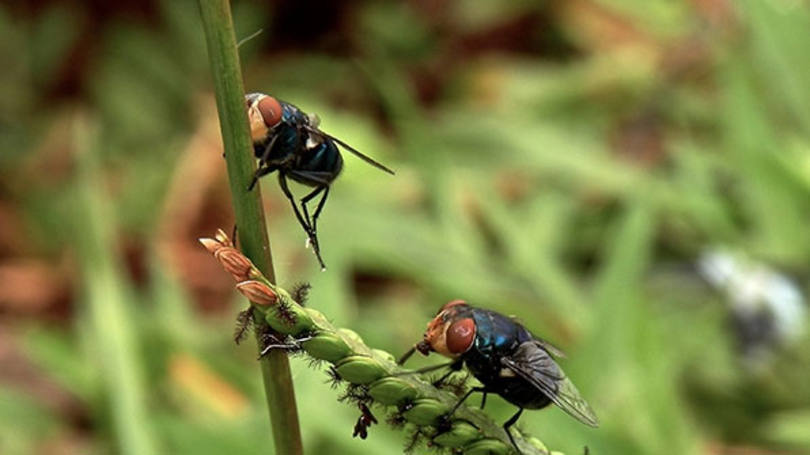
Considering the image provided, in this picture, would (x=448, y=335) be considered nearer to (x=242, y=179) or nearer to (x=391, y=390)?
(x=391, y=390)

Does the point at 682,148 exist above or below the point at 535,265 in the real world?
above

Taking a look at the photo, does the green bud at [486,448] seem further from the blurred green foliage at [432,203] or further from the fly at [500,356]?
the blurred green foliage at [432,203]

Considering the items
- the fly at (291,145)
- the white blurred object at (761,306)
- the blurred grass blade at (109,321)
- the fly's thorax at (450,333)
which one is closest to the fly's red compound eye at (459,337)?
the fly's thorax at (450,333)

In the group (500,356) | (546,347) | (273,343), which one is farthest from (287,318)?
(546,347)

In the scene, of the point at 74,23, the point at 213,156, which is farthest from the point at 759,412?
the point at 74,23

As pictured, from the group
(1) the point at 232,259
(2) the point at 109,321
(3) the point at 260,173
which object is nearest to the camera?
(1) the point at 232,259

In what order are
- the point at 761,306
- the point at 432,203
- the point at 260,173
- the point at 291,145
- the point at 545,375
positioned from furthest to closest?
the point at 432,203, the point at 761,306, the point at 545,375, the point at 291,145, the point at 260,173

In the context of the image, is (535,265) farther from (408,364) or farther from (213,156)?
(213,156)
